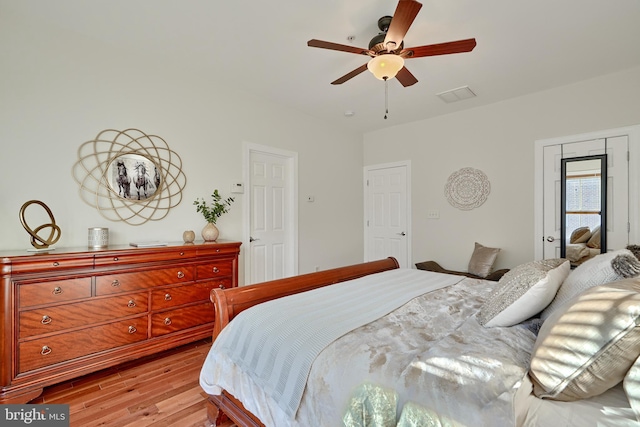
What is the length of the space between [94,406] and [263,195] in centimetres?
265

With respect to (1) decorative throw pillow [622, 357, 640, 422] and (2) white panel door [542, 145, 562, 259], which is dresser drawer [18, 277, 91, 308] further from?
(2) white panel door [542, 145, 562, 259]

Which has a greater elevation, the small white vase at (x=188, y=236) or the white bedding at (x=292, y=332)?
the small white vase at (x=188, y=236)

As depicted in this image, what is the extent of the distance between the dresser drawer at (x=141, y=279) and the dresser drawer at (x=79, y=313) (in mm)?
67

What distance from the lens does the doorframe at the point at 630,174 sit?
3.09 metres

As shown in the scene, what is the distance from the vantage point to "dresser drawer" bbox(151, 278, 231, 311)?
8.30 ft

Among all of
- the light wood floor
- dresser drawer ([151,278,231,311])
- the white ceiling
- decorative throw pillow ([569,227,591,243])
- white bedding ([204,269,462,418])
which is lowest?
the light wood floor

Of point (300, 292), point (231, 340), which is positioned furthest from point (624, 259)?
point (231, 340)

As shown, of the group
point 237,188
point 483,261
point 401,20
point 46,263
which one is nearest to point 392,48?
point 401,20

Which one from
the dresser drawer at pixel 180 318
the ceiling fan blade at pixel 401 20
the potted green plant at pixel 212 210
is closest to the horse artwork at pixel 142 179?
the potted green plant at pixel 212 210

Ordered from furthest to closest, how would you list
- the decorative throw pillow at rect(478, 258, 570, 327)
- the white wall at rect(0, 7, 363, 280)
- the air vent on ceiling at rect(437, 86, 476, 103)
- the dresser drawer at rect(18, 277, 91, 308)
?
1. the air vent on ceiling at rect(437, 86, 476, 103)
2. the white wall at rect(0, 7, 363, 280)
3. the dresser drawer at rect(18, 277, 91, 308)
4. the decorative throw pillow at rect(478, 258, 570, 327)

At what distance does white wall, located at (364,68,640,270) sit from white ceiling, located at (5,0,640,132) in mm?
250

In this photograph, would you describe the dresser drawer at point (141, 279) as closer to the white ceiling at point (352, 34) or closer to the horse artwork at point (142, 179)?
the horse artwork at point (142, 179)

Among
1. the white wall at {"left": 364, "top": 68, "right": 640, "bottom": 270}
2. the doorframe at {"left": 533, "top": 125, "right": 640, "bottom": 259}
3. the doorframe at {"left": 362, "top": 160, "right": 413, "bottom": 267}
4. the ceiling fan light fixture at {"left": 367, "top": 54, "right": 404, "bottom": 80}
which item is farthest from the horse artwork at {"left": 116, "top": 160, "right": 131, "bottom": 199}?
the doorframe at {"left": 533, "top": 125, "right": 640, "bottom": 259}

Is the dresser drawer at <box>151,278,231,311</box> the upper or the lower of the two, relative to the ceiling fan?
lower
